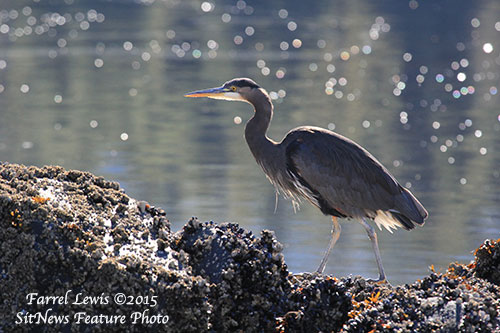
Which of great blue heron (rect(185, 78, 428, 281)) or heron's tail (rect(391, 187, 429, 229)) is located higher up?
great blue heron (rect(185, 78, 428, 281))

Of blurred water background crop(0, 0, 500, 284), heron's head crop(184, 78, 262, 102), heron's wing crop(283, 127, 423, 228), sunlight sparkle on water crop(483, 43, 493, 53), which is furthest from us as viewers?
sunlight sparkle on water crop(483, 43, 493, 53)

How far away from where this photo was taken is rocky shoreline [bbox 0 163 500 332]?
4.39 meters

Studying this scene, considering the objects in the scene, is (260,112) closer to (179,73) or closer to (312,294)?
(312,294)

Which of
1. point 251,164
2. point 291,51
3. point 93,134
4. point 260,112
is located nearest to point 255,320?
point 260,112

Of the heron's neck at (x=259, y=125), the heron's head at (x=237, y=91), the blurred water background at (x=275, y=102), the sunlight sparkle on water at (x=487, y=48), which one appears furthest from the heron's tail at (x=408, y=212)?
the sunlight sparkle on water at (x=487, y=48)

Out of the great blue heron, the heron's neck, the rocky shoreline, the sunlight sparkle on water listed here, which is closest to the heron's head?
the heron's neck

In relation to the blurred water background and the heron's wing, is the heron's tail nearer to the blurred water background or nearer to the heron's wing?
the heron's wing

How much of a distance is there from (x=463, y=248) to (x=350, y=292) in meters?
5.01

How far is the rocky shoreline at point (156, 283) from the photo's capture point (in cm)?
439

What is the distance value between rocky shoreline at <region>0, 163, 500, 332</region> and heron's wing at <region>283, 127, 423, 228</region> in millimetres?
1648

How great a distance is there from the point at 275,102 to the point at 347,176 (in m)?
12.7

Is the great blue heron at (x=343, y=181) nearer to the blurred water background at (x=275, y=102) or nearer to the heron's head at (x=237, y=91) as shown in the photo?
the heron's head at (x=237, y=91)

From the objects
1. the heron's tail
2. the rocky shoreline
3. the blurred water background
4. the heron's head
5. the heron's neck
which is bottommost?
the rocky shoreline

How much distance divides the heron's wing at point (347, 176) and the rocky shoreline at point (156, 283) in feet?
5.41
